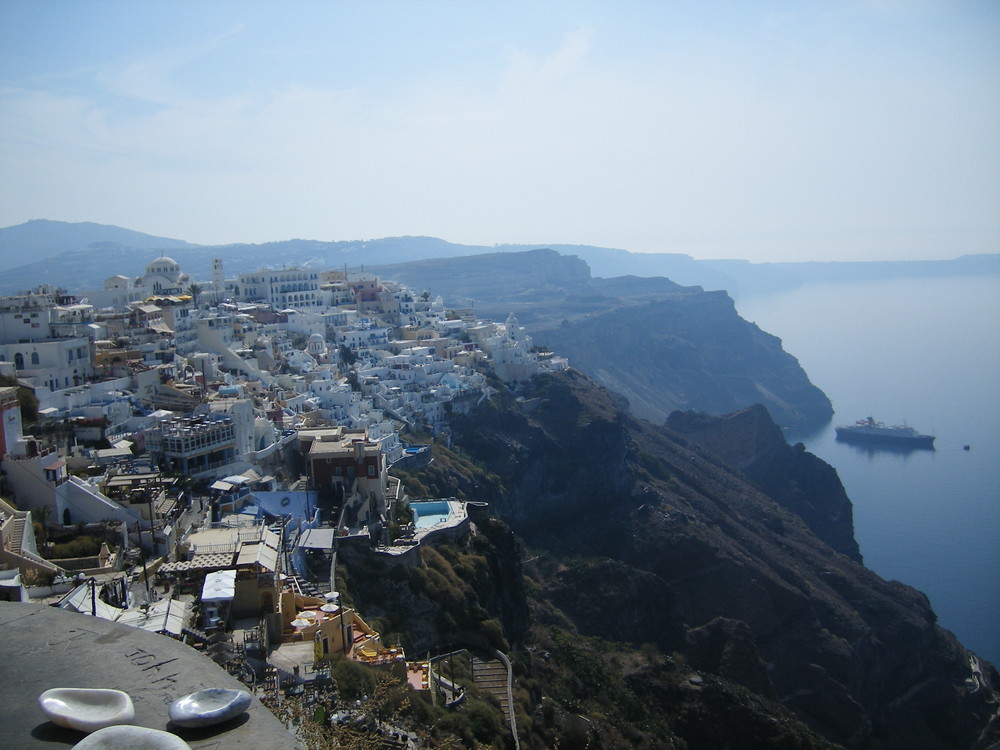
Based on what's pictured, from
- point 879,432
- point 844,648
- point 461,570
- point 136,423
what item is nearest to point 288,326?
point 136,423

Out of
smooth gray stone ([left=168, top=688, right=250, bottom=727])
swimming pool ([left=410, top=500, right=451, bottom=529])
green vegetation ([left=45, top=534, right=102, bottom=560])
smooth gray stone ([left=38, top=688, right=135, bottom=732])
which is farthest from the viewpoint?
swimming pool ([left=410, top=500, right=451, bottom=529])

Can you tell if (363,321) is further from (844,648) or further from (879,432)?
(879,432)

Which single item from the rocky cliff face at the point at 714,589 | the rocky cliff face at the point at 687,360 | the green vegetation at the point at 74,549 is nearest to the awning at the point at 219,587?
the green vegetation at the point at 74,549

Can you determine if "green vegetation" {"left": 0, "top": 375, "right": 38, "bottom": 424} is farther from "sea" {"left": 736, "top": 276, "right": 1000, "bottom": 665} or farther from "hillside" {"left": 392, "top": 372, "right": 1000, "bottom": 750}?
"sea" {"left": 736, "top": 276, "right": 1000, "bottom": 665}

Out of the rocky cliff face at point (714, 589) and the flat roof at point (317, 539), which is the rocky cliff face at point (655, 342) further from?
the flat roof at point (317, 539)

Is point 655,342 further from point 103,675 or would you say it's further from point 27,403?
point 103,675

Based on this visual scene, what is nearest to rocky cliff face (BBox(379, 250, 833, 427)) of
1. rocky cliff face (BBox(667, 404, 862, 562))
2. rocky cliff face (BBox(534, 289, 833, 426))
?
rocky cliff face (BBox(534, 289, 833, 426))
